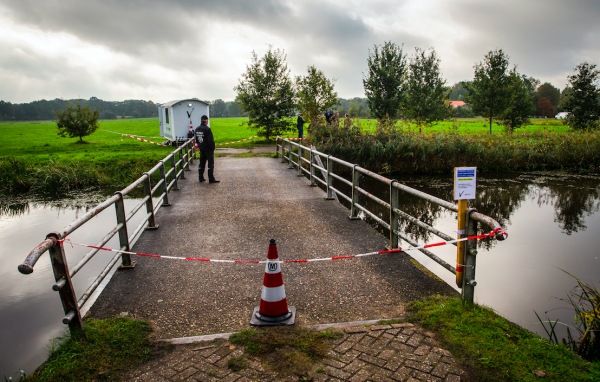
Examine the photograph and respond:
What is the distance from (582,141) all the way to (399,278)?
65.0 feet

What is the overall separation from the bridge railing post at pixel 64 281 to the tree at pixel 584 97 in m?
35.3

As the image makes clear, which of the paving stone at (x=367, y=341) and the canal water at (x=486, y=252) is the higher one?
the paving stone at (x=367, y=341)

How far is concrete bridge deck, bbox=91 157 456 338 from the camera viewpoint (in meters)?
3.98

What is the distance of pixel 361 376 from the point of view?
2.92m

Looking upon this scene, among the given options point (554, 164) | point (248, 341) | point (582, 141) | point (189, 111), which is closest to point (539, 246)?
point (248, 341)

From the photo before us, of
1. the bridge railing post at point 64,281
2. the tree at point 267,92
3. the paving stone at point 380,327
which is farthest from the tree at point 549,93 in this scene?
the bridge railing post at point 64,281

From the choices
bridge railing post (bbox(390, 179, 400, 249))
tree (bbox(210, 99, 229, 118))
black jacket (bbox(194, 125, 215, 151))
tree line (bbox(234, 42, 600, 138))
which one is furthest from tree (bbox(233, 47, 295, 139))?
tree (bbox(210, 99, 229, 118))

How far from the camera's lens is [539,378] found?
9.25 ft

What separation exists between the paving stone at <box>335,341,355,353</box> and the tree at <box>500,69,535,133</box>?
2968 centimetres

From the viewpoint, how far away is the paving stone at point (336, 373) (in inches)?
115

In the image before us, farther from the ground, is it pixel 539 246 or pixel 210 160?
pixel 210 160

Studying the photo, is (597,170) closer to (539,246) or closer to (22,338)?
(539,246)

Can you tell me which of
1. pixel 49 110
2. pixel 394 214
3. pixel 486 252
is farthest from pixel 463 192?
pixel 49 110

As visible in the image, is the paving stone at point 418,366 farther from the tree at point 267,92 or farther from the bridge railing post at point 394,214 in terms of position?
the tree at point 267,92
